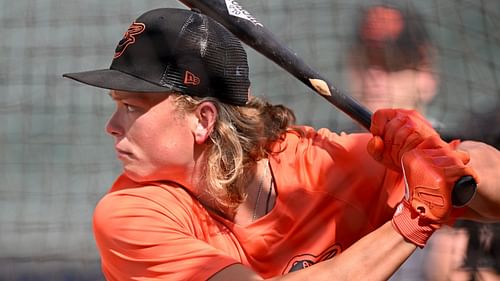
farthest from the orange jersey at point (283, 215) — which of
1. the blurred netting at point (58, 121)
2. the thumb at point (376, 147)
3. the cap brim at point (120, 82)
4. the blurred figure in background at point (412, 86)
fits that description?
the blurred netting at point (58, 121)

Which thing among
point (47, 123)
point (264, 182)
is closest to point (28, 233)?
point (47, 123)

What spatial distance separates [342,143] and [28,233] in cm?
135

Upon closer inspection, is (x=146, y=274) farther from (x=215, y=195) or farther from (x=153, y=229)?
(x=215, y=195)

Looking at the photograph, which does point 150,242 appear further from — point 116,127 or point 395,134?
point 395,134

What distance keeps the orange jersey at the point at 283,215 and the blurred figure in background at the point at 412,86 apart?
2.05 ft

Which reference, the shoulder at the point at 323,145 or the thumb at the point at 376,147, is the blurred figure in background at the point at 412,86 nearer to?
the shoulder at the point at 323,145

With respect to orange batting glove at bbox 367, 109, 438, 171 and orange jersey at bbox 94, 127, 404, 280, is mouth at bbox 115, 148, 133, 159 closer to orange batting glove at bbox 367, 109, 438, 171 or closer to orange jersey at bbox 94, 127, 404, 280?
orange jersey at bbox 94, 127, 404, 280

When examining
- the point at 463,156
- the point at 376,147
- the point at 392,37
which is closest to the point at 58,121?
the point at 392,37

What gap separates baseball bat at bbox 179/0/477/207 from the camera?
2049 millimetres

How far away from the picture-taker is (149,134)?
195 cm

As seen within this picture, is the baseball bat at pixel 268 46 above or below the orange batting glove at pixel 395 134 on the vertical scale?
above

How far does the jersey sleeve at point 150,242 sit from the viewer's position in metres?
1.88

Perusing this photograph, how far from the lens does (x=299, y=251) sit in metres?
2.06

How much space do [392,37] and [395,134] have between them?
0.94 m
